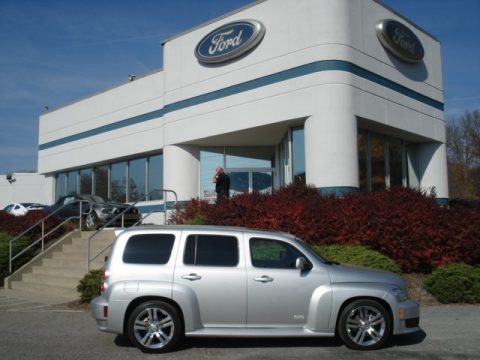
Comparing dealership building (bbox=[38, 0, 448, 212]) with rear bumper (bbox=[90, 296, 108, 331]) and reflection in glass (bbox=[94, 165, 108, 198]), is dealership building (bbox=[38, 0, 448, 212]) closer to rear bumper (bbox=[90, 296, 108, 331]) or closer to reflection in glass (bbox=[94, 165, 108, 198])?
reflection in glass (bbox=[94, 165, 108, 198])

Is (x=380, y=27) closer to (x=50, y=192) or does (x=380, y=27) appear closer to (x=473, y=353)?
(x=473, y=353)

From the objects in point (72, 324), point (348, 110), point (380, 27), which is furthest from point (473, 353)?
point (380, 27)

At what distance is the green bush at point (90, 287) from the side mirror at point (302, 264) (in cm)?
492

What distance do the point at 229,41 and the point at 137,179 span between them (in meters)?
7.88

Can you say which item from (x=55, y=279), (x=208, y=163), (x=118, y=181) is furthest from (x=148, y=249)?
(x=118, y=181)

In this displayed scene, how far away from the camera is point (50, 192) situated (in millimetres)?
27578

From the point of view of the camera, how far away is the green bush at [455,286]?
10.1m

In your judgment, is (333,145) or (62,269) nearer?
(62,269)

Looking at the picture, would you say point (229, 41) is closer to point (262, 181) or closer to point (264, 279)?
point (262, 181)

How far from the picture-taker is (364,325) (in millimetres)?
6746

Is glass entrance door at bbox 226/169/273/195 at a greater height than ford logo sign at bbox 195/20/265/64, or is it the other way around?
ford logo sign at bbox 195/20/265/64

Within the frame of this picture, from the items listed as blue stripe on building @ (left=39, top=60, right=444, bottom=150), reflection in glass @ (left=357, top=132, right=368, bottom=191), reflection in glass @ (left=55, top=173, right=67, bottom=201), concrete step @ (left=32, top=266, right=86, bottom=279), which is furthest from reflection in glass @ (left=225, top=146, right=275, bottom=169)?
reflection in glass @ (left=55, top=173, right=67, bottom=201)

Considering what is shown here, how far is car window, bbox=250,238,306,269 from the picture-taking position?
691 cm

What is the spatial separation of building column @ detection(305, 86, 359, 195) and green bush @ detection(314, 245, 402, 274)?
3.68 m
